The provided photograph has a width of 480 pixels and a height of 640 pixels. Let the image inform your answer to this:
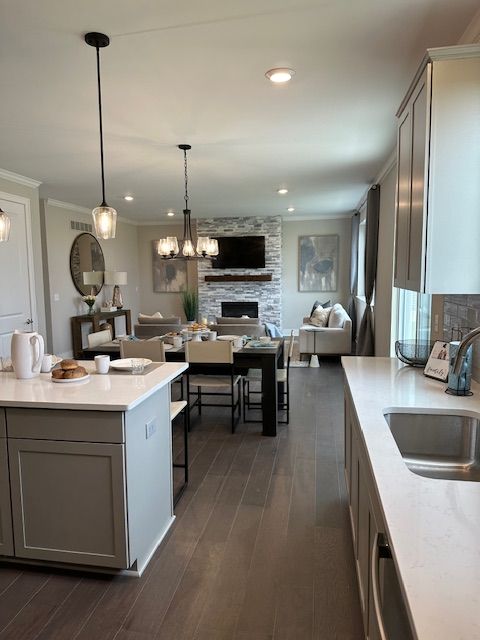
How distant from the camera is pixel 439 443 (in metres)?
1.90

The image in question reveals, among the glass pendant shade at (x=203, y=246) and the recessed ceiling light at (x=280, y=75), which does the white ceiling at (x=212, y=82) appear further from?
the glass pendant shade at (x=203, y=246)

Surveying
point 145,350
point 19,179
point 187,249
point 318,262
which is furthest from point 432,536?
point 318,262

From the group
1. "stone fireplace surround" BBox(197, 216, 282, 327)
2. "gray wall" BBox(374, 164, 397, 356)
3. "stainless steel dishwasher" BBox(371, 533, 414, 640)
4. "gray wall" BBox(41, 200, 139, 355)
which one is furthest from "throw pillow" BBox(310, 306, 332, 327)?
"stainless steel dishwasher" BBox(371, 533, 414, 640)

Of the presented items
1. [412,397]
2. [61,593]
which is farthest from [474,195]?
[61,593]

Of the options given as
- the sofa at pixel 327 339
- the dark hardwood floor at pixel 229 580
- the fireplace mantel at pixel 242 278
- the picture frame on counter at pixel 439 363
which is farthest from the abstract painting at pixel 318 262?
the picture frame on counter at pixel 439 363

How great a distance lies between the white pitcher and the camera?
2.47 m

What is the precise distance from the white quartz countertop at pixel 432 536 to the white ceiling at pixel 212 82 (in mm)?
1940

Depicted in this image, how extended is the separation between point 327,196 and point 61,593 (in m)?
6.49

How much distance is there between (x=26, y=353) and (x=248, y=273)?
757cm

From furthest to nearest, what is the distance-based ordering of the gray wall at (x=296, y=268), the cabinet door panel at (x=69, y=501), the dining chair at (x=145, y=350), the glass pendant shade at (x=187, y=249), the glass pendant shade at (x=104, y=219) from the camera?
the gray wall at (x=296, y=268) < the glass pendant shade at (x=187, y=249) < the dining chair at (x=145, y=350) < the glass pendant shade at (x=104, y=219) < the cabinet door panel at (x=69, y=501)

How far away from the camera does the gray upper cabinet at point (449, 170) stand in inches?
72.9

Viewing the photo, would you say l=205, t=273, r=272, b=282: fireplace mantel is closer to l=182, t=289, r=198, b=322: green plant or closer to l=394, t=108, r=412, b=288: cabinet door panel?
l=182, t=289, r=198, b=322: green plant

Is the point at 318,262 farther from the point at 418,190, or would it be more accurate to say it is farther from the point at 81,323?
the point at 418,190

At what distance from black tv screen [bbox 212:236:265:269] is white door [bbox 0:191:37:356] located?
4745mm
